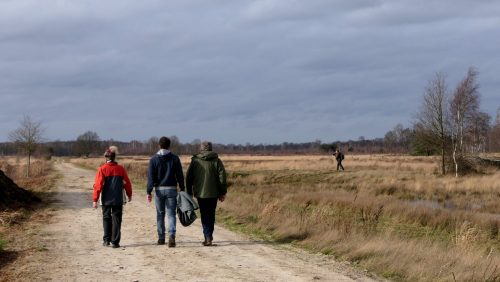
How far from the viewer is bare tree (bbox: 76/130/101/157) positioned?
134 metres

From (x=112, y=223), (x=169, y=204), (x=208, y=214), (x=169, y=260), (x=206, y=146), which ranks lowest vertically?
(x=169, y=260)

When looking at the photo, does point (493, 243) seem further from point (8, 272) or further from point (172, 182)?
point (8, 272)

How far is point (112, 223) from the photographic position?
1013 cm

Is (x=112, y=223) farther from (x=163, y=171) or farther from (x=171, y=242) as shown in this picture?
(x=163, y=171)

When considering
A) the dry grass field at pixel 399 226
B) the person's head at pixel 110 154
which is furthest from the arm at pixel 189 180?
the dry grass field at pixel 399 226

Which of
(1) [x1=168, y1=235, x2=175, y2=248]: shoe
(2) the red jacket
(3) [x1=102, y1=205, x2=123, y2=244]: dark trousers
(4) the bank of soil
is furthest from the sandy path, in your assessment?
(2) the red jacket

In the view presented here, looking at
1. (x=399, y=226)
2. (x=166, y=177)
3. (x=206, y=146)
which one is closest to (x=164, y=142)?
(x=166, y=177)

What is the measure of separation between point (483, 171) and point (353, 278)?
33220 mm

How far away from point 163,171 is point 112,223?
4.65 feet

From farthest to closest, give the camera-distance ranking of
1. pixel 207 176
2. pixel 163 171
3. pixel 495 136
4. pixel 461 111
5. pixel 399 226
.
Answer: pixel 495 136, pixel 461 111, pixel 399 226, pixel 207 176, pixel 163 171

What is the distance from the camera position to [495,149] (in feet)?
331

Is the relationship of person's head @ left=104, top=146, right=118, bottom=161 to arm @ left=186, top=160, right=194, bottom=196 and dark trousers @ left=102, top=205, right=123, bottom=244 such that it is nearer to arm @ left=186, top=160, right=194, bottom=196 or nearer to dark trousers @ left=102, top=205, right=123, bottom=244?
dark trousers @ left=102, top=205, right=123, bottom=244

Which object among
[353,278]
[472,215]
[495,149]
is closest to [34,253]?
[353,278]

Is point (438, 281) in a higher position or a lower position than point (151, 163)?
lower
